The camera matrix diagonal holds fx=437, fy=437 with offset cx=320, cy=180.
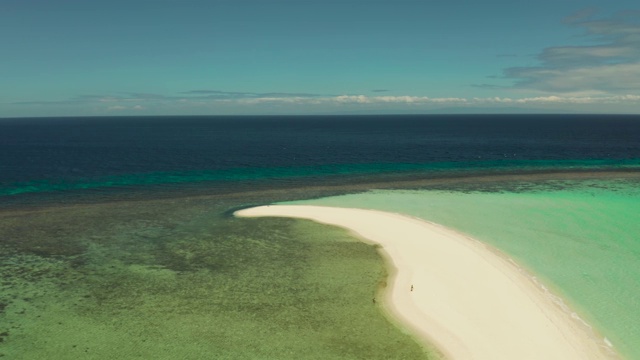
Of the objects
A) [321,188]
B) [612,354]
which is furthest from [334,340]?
[321,188]

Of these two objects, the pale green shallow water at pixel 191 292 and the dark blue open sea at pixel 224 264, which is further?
the dark blue open sea at pixel 224 264

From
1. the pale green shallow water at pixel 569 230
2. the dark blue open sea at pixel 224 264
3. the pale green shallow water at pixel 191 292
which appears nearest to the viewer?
the pale green shallow water at pixel 191 292

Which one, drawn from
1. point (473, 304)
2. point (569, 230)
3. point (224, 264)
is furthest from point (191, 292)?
point (569, 230)

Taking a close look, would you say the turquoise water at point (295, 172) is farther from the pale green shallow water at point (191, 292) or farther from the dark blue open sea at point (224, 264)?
the pale green shallow water at point (191, 292)

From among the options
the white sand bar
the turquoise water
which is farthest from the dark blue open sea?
the white sand bar

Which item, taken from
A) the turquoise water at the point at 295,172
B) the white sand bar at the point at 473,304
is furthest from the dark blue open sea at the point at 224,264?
the white sand bar at the point at 473,304

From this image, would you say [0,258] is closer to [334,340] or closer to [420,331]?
[334,340]

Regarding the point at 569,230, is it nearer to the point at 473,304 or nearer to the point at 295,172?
the point at 473,304

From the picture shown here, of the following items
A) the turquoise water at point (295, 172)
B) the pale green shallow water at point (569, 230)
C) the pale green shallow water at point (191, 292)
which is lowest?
the pale green shallow water at point (191, 292)
